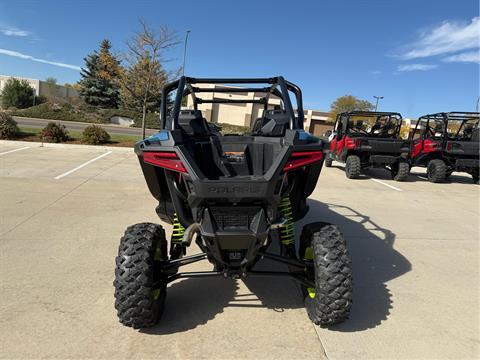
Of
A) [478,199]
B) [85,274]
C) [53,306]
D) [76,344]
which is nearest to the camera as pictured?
[76,344]

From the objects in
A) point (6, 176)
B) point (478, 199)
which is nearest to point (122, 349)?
point (6, 176)

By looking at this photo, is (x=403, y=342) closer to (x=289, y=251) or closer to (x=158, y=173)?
(x=289, y=251)

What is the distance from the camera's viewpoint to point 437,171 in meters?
9.86

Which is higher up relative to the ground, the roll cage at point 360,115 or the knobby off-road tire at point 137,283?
the roll cage at point 360,115

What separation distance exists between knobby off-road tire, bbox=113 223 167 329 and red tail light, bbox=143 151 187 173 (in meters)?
0.54

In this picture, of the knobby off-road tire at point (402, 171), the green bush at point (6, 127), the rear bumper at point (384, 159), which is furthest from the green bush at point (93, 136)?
the knobby off-road tire at point (402, 171)

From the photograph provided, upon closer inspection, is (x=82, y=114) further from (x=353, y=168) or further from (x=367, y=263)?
(x=367, y=263)

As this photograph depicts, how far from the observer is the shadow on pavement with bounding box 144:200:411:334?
8.46ft

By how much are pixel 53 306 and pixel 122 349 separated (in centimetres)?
81

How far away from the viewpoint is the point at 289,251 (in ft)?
9.36

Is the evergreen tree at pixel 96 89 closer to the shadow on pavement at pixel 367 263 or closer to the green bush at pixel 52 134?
the green bush at pixel 52 134

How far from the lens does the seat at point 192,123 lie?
3010 mm

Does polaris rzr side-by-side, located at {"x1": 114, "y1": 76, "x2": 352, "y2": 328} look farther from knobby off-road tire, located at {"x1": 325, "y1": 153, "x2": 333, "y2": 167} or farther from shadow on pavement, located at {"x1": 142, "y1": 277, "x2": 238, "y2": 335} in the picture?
knobby off-road tire, located at {"x1": 325, "y1": 153, "x2": 333, "y2": 167}

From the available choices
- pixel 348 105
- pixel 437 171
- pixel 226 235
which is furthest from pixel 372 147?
pixel 348 105
